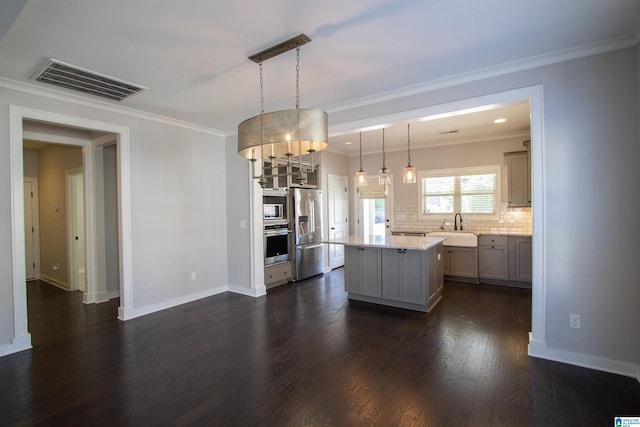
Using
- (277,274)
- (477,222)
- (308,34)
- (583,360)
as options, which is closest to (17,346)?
(277,274)

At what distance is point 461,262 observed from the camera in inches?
218

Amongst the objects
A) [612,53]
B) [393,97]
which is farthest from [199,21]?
[612,53]

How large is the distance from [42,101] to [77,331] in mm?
2535

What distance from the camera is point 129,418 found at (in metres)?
2.08

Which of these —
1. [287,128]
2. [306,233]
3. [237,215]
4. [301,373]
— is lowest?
[301,373]

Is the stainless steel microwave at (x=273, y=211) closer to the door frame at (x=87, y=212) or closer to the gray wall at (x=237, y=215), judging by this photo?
the gray wall at (x=237, y=215)

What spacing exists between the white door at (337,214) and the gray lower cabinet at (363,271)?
2166 mm

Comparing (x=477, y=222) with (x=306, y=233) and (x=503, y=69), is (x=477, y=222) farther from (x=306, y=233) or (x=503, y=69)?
(x=503, y=69)

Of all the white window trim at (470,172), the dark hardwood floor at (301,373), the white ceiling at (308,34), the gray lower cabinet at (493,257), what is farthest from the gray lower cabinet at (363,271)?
the white window trim at (470,172)

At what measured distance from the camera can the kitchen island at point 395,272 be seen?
157 inches

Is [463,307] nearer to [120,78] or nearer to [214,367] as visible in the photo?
[214,367]

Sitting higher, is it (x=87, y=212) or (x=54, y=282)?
(x=87, y=212)

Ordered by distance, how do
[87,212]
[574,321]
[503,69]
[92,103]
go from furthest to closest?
1. [87,212]
2. [92,103]
3. [503,69]
4. [574,321]

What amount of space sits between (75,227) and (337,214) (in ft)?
15.8
